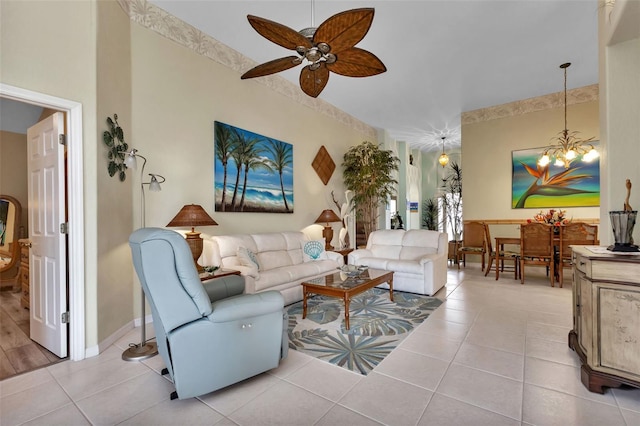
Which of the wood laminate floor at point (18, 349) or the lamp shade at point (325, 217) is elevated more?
the lamp shade at point (325, 217)

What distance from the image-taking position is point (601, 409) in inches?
67.9

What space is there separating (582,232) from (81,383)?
20.2 feet

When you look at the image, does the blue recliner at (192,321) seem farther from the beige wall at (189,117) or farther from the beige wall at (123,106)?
the beige wall at (189,117)

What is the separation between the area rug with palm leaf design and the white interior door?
2006 millimetres

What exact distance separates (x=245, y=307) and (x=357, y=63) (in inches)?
83.1

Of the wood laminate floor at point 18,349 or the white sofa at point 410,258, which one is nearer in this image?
the wood laminate floor at point 18,349

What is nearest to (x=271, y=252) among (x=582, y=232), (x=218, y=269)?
(x=218, y=269)

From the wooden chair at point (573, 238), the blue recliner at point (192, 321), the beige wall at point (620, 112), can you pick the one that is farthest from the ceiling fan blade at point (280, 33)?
the wooden chair at point (573, 238)

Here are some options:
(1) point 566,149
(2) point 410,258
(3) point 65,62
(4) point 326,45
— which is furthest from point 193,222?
(1) point 566,149

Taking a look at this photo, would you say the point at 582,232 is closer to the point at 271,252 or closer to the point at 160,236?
the point at 271,252

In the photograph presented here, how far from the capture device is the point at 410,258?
4668mm

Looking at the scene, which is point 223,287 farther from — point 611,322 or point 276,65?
point 611,322

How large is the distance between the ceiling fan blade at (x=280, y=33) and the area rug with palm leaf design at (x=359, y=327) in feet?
8.15

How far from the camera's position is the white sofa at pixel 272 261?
136 inches
